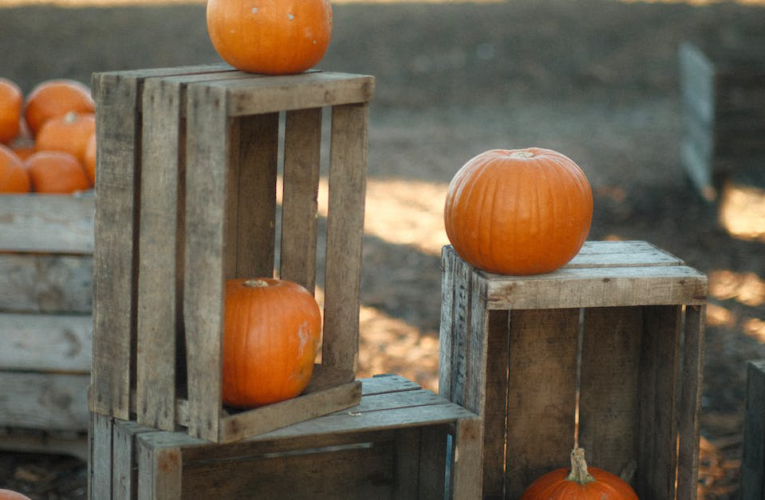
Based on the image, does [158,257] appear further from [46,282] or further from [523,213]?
[46,282]

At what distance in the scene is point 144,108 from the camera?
A: 238 cm

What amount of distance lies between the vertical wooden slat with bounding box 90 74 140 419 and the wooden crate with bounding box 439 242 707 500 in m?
0.92

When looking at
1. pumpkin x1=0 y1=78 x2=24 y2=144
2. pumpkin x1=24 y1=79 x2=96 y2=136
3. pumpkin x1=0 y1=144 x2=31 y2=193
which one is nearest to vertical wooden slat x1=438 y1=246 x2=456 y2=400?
pumpkin x1=0 y1=144 x2=31 y2=193

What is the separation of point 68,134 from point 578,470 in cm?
246

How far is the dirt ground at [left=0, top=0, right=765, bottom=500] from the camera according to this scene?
4.87 m

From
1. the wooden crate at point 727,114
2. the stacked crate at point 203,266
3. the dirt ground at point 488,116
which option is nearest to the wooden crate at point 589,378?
the stacked crate at point 203,266

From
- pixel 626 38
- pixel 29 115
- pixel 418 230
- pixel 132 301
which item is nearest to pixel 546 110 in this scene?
pixel 626 38

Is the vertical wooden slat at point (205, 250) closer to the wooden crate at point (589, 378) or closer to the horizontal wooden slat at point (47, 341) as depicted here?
the wooden crate at point (589, 378)

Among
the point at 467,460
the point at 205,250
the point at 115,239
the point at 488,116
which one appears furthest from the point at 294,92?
the point at 488,116

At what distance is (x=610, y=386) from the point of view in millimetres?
3107

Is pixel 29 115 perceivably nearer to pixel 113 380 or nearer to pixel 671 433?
pixel 113 380

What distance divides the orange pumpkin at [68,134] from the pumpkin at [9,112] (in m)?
0.12

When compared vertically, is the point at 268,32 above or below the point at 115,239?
above

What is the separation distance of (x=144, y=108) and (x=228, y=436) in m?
→ 0.81
